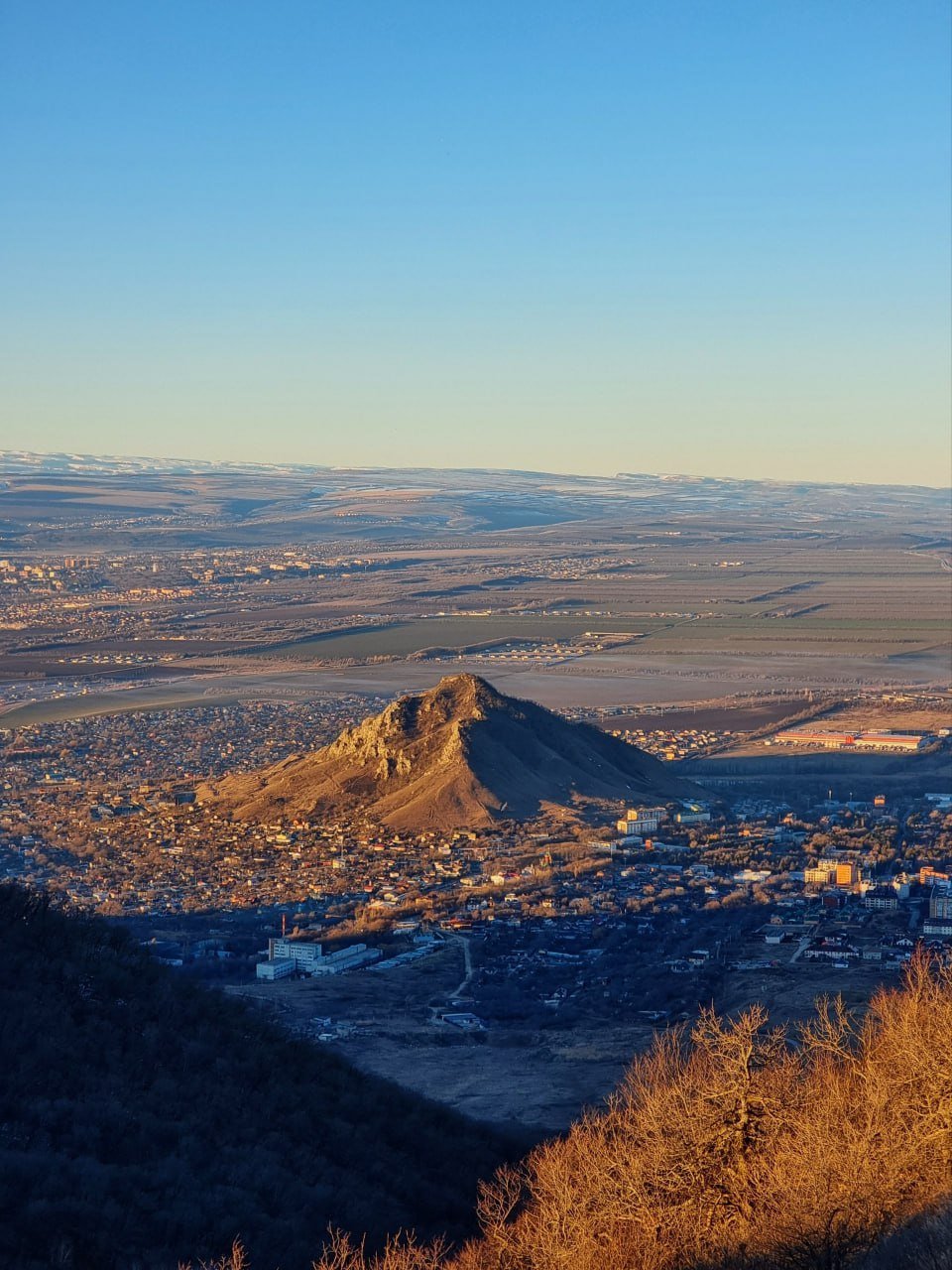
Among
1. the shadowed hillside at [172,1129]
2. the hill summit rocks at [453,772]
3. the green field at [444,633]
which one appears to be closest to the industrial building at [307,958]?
the shadowed hillside at [172,1129]

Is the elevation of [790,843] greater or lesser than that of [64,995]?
lesser

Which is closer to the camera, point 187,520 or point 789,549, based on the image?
point 789,549

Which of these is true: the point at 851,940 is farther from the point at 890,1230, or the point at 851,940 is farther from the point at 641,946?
the point at 890,1230

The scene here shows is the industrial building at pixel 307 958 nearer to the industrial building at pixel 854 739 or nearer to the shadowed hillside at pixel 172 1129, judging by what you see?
the shadowed hillside at pixel 172 1129

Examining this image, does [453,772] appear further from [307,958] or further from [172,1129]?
[172,1129]

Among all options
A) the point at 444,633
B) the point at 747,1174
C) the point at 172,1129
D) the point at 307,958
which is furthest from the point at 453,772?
the point at 444,633

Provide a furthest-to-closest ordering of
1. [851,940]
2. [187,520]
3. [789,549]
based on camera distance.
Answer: [187,520], [789,549], [851,940]

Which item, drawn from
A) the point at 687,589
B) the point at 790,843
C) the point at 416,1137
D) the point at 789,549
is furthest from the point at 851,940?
the point at 789,549
